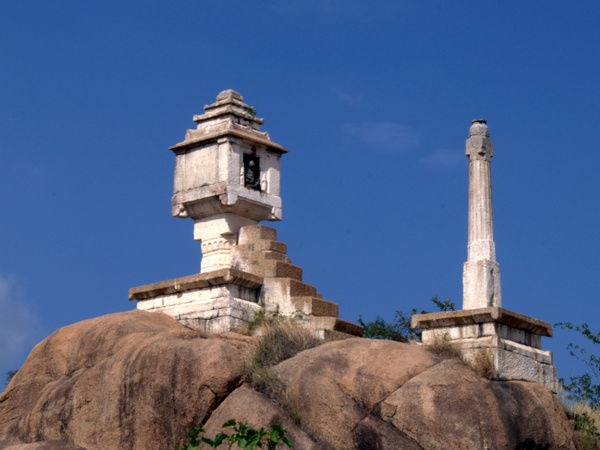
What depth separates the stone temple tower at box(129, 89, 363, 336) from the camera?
16062 mm

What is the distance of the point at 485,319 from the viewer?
13969 mm

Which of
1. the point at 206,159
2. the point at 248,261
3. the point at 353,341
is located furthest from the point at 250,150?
the point at 353,341

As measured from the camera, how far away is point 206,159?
1847 cm

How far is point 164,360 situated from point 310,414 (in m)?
2.18

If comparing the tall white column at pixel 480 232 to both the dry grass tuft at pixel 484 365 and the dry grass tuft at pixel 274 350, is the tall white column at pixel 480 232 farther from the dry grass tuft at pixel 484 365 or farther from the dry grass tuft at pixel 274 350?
the dry grass tuft at pixel 274 350

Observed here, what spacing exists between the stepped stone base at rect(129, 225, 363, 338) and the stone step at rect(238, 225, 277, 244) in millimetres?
38

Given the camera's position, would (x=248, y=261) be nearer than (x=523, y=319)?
No

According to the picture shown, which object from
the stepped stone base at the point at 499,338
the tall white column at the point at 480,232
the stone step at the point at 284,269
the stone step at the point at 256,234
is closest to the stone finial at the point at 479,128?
the tall white column at the point at 480,232

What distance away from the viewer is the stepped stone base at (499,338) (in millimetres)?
13789

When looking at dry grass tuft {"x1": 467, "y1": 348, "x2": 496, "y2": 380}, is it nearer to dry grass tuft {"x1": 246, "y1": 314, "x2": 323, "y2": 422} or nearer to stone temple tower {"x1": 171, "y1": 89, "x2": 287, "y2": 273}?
dry grass tuft {"x1": 246, "y1": 314, "x2": 323, "y2": 422}

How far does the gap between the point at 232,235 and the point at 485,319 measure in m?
5.71

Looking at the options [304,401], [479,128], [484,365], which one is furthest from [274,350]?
[479,128]

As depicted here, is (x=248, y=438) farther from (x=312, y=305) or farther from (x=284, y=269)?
(x=284, y=269)

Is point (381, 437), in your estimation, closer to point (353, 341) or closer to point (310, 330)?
point (353, 341)
